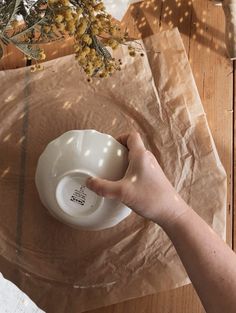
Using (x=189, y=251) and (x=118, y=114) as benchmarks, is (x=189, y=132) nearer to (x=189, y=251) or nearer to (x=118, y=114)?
(x=118, y=114)

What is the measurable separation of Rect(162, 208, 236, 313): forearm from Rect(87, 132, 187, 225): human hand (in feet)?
0.06

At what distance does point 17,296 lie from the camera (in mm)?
547

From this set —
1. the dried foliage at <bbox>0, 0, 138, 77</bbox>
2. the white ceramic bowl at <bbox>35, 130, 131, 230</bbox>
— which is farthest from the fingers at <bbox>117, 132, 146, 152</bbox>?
the dried foliage at <bbox>0, 0, 138, 77</bbox>

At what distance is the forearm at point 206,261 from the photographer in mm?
555

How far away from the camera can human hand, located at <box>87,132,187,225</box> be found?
0.60m

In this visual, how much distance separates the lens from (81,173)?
0.63 m

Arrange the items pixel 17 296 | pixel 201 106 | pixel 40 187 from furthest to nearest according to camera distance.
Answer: pixel 201 106
pixel 40 187
pixel 17 296

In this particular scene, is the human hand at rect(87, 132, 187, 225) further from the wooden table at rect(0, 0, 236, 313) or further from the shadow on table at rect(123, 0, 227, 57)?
the shadow on table at rect(123, 0, 227, 57)

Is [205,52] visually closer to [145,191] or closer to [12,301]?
[145,191]

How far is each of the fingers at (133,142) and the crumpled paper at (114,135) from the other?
11 cm

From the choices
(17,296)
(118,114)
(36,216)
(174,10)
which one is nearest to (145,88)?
(118,114)

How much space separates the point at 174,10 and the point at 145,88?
17 centimetres

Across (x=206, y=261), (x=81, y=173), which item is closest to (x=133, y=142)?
(x=81, y=173)

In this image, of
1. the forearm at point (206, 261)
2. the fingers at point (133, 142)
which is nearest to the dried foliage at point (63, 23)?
the fingers at point (133, 142)
